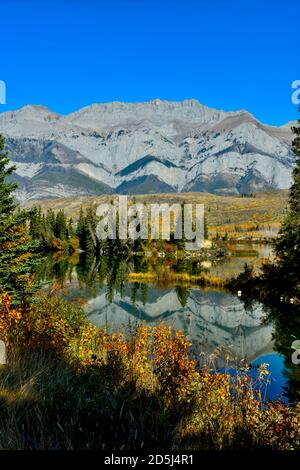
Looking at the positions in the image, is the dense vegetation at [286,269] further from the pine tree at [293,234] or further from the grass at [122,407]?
the grass at [122,407]

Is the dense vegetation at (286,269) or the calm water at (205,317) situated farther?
the dense vegetation at (286,269)

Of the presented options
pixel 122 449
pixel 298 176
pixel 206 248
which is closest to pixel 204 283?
pixel 298 176

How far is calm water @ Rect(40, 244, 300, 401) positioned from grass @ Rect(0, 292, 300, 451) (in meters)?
8.01

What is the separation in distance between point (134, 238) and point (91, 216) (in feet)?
49.0

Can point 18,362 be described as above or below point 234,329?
above

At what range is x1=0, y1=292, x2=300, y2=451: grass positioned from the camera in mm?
4727

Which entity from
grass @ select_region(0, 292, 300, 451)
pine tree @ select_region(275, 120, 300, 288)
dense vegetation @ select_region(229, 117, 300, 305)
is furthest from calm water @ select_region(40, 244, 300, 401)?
grass @ select_region(0, 292, 300, 451)

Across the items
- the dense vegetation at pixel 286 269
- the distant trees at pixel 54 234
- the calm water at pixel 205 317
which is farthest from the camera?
the distant trees at pixel 54 234

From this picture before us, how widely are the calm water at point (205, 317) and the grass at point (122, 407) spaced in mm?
8011

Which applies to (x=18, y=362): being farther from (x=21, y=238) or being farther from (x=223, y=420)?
(x=21, y=238)

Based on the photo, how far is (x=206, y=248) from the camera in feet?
366

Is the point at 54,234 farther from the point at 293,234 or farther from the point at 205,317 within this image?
the point at 293,234

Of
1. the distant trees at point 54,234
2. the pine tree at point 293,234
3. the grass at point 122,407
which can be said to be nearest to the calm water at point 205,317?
the pine tree at point 293,234

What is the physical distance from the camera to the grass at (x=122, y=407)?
15.5 ft
